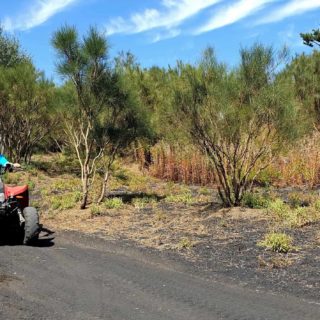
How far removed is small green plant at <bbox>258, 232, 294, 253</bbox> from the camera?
773 centimetres

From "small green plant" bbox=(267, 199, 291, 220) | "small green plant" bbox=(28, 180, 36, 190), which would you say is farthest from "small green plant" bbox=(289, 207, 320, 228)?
"small green plant" bbox=(28, 180, 36, 190)

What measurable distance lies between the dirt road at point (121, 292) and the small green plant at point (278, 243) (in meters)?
1.42

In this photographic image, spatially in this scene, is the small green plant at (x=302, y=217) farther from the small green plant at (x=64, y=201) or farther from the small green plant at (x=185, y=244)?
the small green plant at (x=64, y=201)

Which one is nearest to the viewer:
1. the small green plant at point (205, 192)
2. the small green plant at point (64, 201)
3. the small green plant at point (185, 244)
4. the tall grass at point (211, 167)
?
the small green plant at point (185, 244)

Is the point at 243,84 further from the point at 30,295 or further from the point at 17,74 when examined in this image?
the point at 17,74

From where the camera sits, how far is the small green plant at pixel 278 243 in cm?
773

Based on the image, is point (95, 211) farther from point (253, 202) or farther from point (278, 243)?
point (278, 243)

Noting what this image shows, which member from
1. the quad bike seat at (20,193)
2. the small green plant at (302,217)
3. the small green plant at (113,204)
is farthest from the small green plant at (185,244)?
the small green plant at (113,204)

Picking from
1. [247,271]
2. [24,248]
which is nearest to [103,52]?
[24,248]

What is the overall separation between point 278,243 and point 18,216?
4.08 metres

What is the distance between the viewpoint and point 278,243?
7.81m

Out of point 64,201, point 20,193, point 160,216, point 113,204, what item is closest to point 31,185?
point 64,201

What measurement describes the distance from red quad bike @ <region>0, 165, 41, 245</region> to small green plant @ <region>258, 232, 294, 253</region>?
11.8ft

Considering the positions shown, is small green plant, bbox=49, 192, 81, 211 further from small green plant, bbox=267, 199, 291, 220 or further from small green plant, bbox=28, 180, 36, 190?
small green plant, bbox=267, 199, 291, 220
